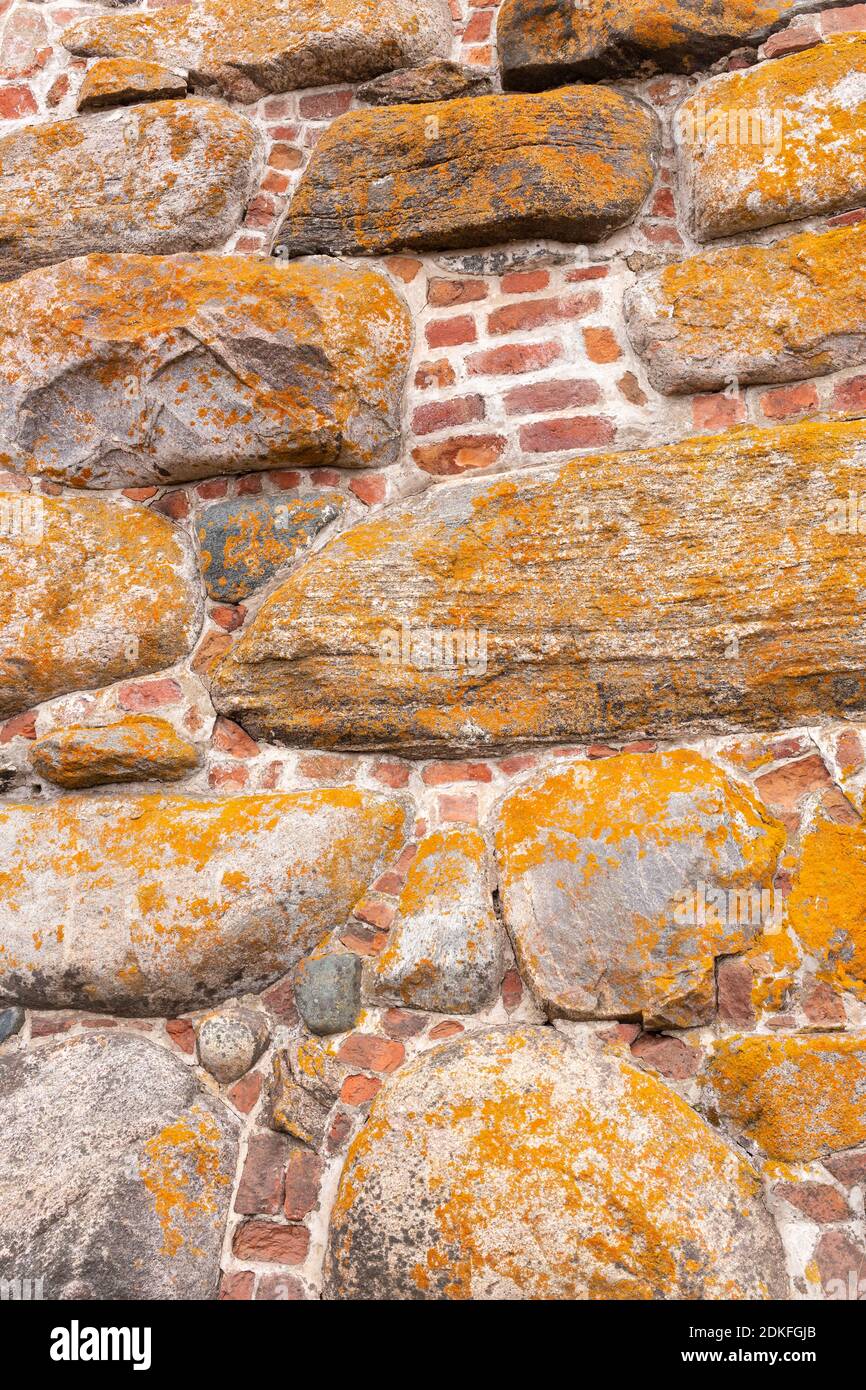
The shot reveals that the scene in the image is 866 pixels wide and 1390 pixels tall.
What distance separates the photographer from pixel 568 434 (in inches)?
87.0

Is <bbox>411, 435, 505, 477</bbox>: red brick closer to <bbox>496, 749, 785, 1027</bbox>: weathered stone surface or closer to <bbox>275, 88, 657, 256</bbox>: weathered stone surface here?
<bbox>275, 88, 657, 256</bbox>: weathered stone surface

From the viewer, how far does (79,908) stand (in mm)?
1949

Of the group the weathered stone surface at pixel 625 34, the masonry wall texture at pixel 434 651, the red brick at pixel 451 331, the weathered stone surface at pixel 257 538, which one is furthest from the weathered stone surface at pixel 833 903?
the weathered stone surface at pixel 625 34

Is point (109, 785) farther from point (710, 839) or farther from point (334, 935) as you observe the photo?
point (710, 839)

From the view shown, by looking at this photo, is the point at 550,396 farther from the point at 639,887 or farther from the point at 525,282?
the point at 639,887

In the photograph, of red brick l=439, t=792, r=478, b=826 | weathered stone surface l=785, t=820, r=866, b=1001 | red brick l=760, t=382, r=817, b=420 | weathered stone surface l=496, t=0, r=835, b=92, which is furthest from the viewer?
weathered stone surface l=496, t=0, r=835, b=92

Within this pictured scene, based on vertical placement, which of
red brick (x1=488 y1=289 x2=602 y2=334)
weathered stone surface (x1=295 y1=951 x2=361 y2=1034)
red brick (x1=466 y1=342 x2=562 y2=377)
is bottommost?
weathered stone surface (x1=295 y1=951 x2=361 y2=1034)

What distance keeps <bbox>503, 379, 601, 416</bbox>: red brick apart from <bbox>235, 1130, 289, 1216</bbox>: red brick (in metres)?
1.60

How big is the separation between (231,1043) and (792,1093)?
1.00 m

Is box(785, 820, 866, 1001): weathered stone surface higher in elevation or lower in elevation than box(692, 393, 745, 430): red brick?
lower

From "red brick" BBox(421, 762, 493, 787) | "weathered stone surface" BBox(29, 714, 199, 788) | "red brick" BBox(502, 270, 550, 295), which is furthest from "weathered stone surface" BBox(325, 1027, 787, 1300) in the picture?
"red brick" BBox(502, 270, 550, 295)

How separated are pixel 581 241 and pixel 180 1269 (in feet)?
7.52

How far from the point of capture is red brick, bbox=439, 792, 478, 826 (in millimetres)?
1995
